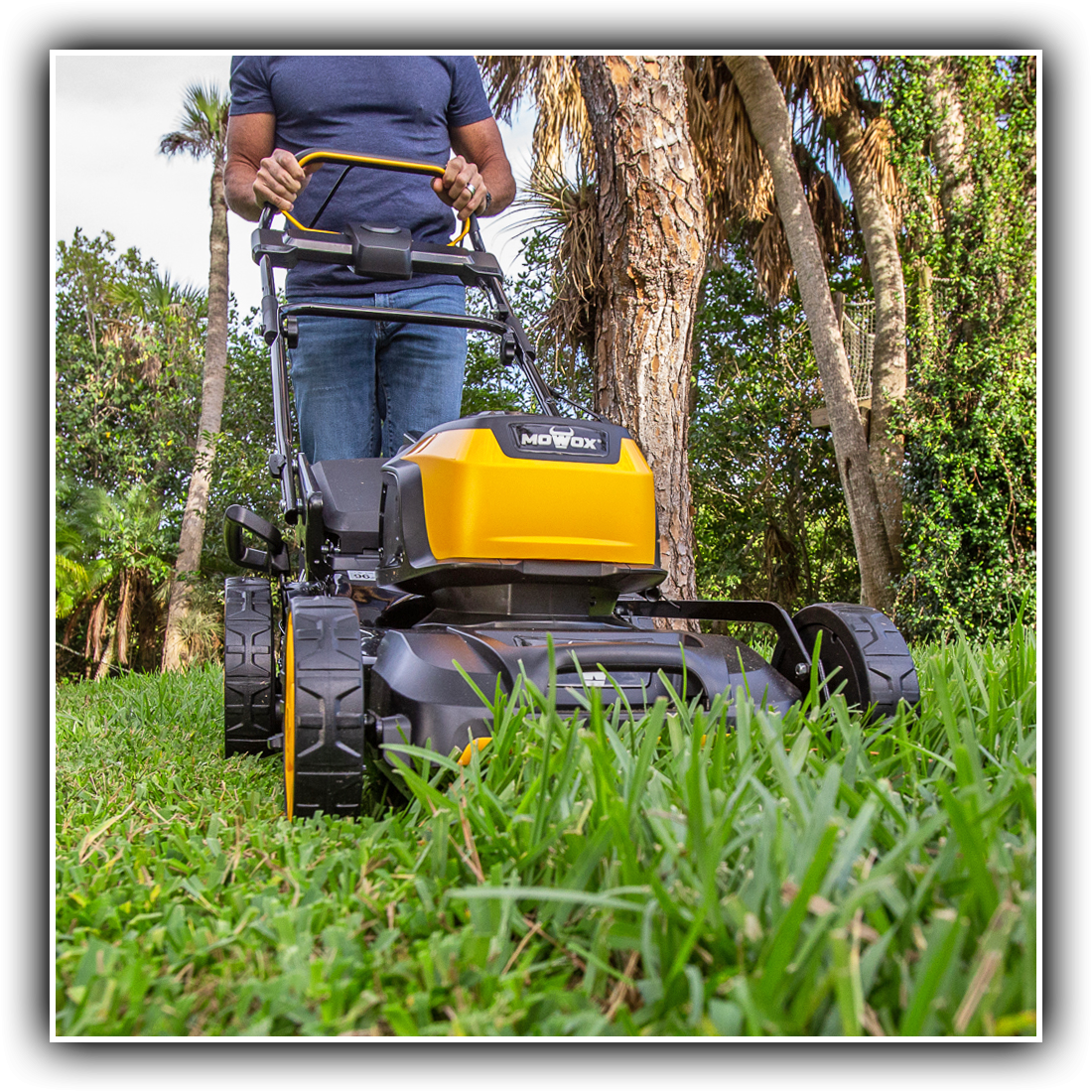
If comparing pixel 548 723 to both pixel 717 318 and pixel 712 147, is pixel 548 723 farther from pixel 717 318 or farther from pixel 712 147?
pixel 717 318

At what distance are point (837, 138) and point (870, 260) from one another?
1.45 m

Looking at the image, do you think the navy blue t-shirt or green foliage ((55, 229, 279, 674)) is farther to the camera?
green foliage ((55, 229, 279, 674))

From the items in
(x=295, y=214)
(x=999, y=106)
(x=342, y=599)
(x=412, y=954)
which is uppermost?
(x=999, y=106)

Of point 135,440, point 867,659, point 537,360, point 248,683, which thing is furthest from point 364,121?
point 135,440

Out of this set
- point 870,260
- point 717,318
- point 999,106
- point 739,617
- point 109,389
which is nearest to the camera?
point 739,617

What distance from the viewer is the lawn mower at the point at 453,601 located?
1.65 meters

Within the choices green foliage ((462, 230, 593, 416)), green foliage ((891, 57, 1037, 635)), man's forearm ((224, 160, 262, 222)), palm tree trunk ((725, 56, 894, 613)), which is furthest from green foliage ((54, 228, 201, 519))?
man's forearm ((224, 160, 262, 222))

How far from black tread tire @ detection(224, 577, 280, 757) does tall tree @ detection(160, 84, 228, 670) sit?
660 centimetres

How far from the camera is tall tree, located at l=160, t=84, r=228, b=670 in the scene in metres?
10.1

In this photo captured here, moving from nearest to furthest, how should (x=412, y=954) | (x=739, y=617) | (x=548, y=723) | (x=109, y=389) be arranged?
1. (x=412, y=954)
2. (x=548, y=723)
3. (x=739, y=617)
4. (x=109, y=389)

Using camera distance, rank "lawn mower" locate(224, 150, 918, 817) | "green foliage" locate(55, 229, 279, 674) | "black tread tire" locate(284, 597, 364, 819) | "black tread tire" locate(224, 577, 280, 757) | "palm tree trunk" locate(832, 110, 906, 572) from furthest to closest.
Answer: "green foliage" locate(55, 229, 279, 674) → "palm tree trunk" locate(832, 110, 906, 572) → "black tread tire" locate(224, 577, 280, 757) → "lawn mower" locate(224, 150, 918, 817) → "black tread tire" locate(284, 597, 364, 819)

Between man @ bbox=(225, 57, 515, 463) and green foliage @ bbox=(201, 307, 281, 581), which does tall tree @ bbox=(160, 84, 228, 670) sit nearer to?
green foliage @ bbox=(201, 307, 281, 581)
